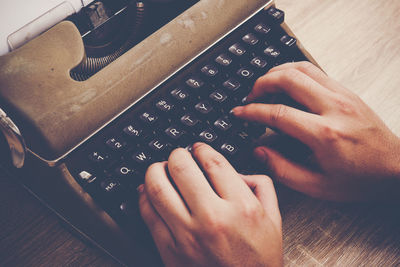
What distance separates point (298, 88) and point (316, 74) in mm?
88

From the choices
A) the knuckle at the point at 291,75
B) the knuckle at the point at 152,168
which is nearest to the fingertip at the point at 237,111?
the knuckle at the point at 291,75

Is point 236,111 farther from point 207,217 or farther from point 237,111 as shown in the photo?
point 207,217

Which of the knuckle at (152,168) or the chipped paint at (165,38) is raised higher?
the chipped paint at (165,38)

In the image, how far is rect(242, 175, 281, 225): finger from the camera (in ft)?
2.23

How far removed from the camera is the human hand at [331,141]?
2.26 ft

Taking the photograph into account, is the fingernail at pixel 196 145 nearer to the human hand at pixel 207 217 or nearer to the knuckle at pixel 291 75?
the human hand at pixel 207 217

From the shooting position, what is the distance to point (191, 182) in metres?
0.63

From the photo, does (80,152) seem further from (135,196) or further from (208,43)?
(208,43)

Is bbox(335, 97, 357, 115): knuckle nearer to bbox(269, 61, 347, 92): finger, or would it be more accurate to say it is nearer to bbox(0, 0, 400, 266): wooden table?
bbox(269, 61, 347, 92): finger

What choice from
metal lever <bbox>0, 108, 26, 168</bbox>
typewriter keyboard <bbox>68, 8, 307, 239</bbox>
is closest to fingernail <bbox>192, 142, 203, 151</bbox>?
typewriter keyboard <bbox>68, 8, 307, 239</bbox>

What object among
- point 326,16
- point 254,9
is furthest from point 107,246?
point 326,16

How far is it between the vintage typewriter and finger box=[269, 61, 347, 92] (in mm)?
53

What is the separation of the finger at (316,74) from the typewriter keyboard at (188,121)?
5 cm

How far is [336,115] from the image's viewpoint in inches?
28.1
